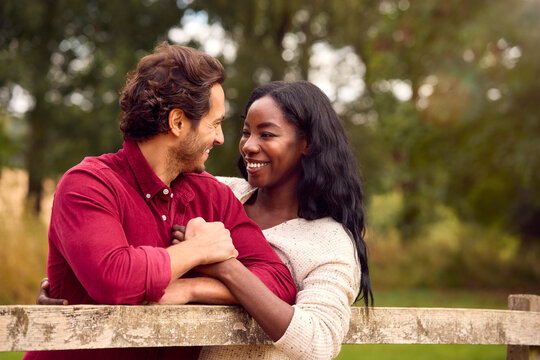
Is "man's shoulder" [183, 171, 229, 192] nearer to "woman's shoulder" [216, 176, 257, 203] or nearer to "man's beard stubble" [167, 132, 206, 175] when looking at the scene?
"man's beard stubble" [167, 132, 206, 175]

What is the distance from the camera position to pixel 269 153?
10.7 feet

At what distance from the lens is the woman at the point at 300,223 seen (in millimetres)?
2355

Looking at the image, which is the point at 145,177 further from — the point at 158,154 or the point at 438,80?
the point at 438,80

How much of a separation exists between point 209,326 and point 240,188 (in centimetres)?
137

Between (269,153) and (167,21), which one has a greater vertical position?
(167,21)

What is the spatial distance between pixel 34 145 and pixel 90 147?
2866 mm

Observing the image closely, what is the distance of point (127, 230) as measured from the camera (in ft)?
7.70

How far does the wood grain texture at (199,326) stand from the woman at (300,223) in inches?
3.7

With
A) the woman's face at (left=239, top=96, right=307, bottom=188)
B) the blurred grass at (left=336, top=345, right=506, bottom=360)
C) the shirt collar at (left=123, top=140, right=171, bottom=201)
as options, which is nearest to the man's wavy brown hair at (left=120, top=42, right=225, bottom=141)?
the shirt collar at (left=123, top=140, right=171, bottom=201)

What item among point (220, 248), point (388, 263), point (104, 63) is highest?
point (104, 63)

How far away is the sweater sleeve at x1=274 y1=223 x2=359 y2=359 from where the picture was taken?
237 centimetres

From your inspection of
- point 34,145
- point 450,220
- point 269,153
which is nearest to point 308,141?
point 269,153

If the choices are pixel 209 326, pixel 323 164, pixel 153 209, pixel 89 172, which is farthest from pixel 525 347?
pixel 89 172

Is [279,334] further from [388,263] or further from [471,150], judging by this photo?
[388,263]
